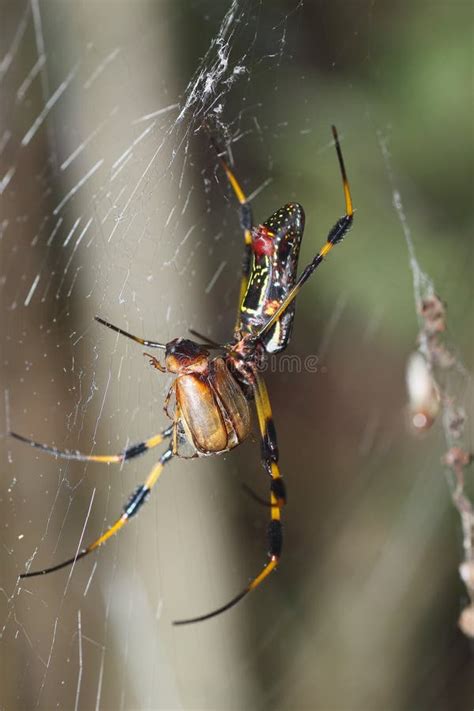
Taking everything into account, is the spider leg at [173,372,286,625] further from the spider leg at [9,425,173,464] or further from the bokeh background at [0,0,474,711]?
the spider leg at [9,425,173,464]

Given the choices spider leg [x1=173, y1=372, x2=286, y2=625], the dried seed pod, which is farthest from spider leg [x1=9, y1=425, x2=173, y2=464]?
the dried seed pod

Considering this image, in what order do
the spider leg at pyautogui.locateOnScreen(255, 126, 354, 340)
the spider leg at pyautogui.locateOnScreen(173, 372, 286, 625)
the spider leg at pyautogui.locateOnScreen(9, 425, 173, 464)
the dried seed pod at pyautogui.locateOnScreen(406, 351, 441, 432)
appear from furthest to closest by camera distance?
the dried seed pod at pyautogui.locateOnScreen(406, 351, 441, 432), the spider leg at pyautogui.locateOnScreen(173, 372, 286, 625), the spider leg at pyautogui.locateOnScreen(255, 126, 354, 340), the spider leg at pyautogui.locateOnScreen(9, 425, 173, 464)

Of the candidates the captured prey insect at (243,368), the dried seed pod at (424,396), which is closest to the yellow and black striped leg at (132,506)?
the captured prey insect at (243,368)

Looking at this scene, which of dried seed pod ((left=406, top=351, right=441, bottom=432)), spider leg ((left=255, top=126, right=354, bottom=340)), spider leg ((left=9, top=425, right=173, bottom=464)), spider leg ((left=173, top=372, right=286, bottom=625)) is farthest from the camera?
dried seed pod ((left=406, top=351, right=441, bottom=432))

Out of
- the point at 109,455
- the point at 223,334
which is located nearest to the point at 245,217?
the point at 109,455

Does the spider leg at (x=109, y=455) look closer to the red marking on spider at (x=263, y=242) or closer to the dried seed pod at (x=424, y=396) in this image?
the red marking on spider at (x=263, y=242)

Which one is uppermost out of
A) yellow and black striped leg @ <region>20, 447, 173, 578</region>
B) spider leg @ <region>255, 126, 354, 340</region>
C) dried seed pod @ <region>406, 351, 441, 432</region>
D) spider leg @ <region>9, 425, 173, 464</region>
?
spider leg @ <region>255, 126, 354, 340</region>

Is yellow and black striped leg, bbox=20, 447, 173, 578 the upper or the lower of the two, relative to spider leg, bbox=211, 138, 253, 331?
lower

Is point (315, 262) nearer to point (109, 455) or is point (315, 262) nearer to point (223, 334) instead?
point (109, 455)
